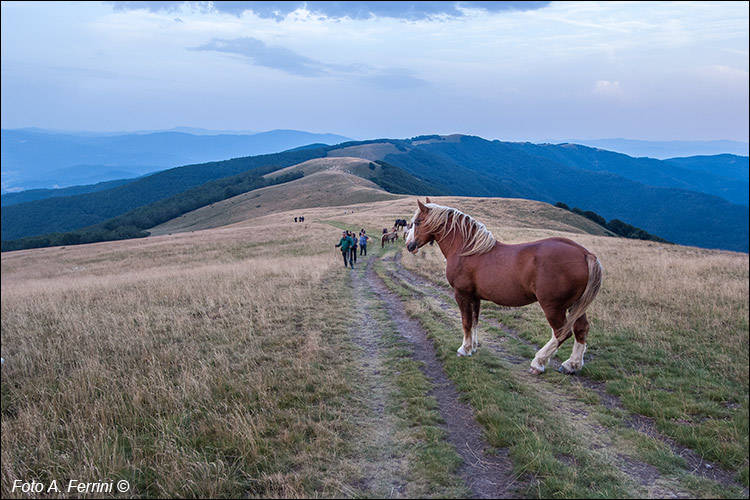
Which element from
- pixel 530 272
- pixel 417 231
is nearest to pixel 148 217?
pixel 417 231

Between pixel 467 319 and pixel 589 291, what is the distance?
214cm

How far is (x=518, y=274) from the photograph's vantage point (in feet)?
20.6

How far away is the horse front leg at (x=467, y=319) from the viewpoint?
23.2ft

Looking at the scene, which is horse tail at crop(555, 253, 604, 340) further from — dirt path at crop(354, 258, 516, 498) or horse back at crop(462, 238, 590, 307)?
dirt path at crop(354, 258, 516, 498)

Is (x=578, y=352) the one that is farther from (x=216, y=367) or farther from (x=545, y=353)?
(x=216, y=367)

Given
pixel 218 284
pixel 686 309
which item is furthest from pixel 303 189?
pixel 686 309

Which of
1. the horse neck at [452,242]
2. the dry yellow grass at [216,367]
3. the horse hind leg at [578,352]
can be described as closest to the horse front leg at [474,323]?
the horse neck at [452,242]

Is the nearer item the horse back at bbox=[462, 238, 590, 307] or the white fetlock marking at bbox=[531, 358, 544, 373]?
the horse back at bbox=[462, 238, 590, 307]

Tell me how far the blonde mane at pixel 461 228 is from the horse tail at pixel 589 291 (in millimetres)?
1610

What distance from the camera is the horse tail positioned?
590 cm

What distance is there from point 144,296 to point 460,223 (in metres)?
12.4

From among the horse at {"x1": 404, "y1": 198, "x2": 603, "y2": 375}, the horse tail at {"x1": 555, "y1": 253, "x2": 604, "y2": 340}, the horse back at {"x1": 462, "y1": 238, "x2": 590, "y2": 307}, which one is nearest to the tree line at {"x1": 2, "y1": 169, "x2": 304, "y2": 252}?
the horse at {"x1": 404, "y1": 198, "x2": 603, "y2": 375}

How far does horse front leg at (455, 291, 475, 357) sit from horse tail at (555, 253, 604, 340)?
1648 millimetres

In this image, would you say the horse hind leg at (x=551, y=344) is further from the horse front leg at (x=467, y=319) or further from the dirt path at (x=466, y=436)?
the dirt path at (x=466, y=436)
